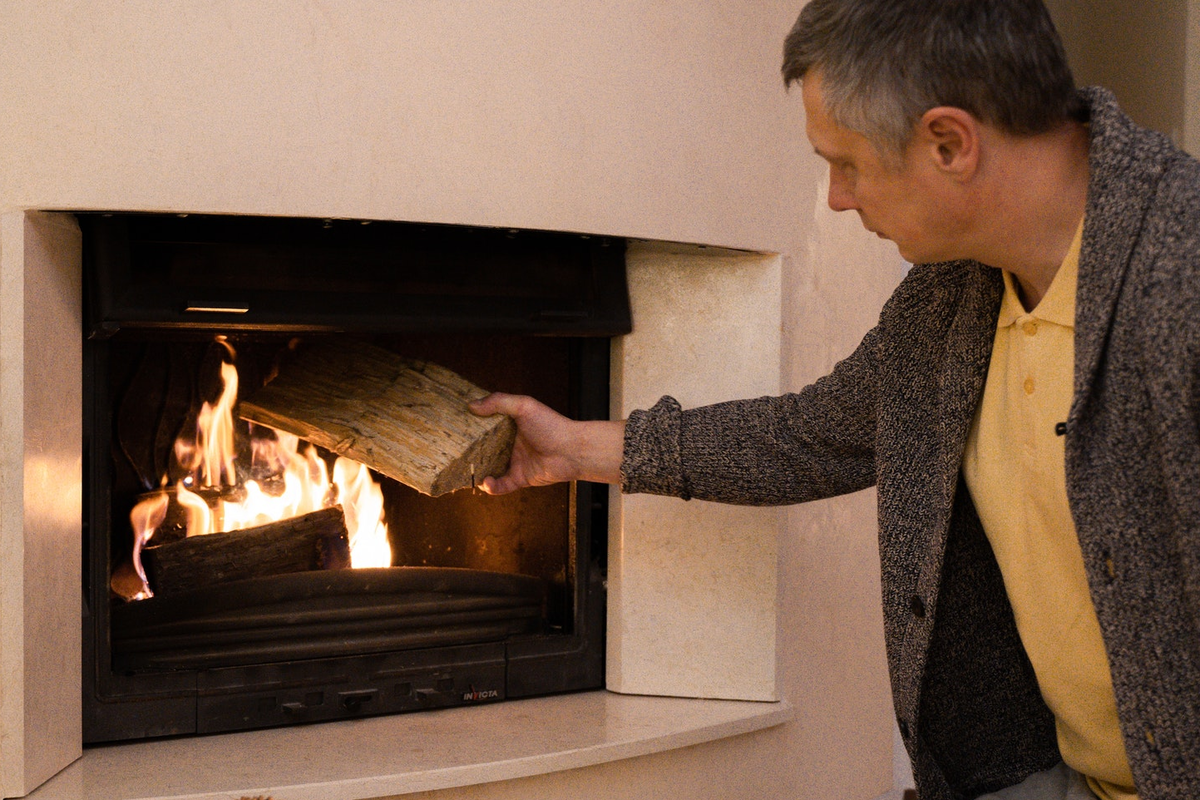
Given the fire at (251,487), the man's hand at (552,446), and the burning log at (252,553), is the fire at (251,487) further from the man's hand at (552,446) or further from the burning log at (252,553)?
the man's hand at (552,446)

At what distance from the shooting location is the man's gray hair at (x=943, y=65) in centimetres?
100

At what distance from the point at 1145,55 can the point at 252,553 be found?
213 cm

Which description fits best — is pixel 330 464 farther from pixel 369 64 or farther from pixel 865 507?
pixel 865 507

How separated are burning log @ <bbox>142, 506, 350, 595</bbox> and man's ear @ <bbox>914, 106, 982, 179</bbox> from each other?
1.07 m

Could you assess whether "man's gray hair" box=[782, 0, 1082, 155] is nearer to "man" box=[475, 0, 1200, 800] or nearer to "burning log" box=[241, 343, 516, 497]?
"man" box=[475, 0, 1200, 800]

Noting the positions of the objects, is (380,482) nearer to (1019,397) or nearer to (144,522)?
(144,522)

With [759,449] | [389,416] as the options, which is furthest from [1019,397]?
[389,416]

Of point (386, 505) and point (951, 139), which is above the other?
point (951, 139)

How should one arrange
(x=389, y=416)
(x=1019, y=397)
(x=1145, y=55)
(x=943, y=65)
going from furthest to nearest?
1. (x=1145, y=55)
2. (x=389, y=416)
3. (x=1019, y=397)
4. (x=943, y=65)

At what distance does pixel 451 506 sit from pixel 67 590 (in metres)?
0.62

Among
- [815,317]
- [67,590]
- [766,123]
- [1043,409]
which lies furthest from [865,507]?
[67,590]

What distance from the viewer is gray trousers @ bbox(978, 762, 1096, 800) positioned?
48.1 inches

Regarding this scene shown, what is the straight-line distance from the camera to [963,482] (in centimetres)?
122

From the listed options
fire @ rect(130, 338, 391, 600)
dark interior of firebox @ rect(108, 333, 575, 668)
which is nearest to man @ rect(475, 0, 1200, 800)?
dark interior of firebox @ rect(108, 333, 575, 668)
